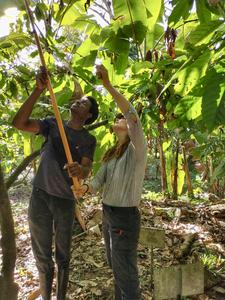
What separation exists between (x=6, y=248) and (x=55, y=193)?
0.61 meters

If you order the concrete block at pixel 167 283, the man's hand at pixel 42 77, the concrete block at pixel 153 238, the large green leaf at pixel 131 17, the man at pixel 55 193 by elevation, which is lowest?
the concrete block at pixel 167 283

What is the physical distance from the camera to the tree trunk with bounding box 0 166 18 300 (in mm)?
1937

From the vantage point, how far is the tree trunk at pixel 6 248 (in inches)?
76.2

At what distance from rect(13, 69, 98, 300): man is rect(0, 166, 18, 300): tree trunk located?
57 cm

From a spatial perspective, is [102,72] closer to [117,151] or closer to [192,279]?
[117,151]

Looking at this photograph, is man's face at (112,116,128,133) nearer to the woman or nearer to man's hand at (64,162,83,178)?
the woman

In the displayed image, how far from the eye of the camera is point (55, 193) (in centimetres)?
251

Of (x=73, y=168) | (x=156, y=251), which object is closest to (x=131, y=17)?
(x=73, y=168)

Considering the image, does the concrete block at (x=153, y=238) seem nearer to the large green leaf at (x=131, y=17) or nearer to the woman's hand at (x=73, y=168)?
the woman's hand at (x=73, y=168)

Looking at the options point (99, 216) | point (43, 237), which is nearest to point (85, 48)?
point (43, 237)

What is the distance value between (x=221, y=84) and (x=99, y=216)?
386 cm

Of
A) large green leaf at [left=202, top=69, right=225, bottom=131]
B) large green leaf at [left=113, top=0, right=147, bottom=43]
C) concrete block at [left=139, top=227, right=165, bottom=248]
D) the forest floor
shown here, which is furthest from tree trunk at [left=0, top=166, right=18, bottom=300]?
the forest floor

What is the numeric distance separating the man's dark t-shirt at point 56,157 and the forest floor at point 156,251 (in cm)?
122

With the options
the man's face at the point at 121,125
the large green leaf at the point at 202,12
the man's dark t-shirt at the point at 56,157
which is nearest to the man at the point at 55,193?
the man's dark t-shirt at the point at 56,157
